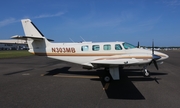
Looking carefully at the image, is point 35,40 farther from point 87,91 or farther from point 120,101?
point 120,101

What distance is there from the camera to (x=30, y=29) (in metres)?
11.0

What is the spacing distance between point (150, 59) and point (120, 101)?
384 centimetres

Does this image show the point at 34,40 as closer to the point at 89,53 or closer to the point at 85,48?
the point at 85,48

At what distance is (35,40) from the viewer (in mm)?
10648

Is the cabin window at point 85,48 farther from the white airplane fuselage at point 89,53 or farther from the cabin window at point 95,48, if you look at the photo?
the cabin window at point 95,48

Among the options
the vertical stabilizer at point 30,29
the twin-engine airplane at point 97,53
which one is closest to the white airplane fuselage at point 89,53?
the twin-engine airplane at point 97,53

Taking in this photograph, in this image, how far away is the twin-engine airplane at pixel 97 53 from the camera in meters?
8.44

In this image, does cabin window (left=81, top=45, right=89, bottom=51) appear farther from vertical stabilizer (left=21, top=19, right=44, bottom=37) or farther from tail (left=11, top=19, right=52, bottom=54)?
vertical stabilizer (left=21, top=19, right=44, bottom=37)

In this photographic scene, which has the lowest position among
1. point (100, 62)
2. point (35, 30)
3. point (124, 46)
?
point (100, 62)

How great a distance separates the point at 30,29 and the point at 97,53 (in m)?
5.24

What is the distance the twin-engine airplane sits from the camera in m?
8.44

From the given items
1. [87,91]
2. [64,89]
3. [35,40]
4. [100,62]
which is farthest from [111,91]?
[35,40]

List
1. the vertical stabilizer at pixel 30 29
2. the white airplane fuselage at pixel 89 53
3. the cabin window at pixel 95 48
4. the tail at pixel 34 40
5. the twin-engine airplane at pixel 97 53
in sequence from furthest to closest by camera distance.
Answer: the vertical stabilizer at pixel 30 29 < the tail at pixel 34 40 < the cabin window at pixel 95 48 < the white airplane fuselage at pixel 89 53 < the twin-engine airplane at pixel 97 53

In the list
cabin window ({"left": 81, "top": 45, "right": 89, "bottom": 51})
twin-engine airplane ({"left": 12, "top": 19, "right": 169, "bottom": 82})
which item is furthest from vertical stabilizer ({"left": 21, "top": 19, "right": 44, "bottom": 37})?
cabin window ({"left": 81, "top": 45, "right": 89, "bottom": 51})
